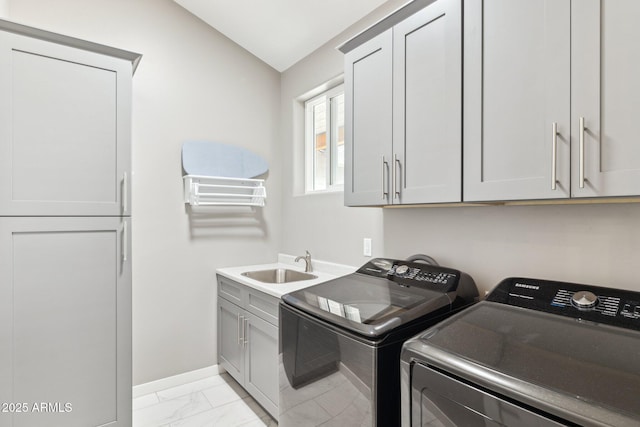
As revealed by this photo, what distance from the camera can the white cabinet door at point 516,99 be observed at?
1.08 m

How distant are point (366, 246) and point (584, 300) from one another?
→ 129cm

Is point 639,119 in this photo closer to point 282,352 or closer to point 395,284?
point 395,284

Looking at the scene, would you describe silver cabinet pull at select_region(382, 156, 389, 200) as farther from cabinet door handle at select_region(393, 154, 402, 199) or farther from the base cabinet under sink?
the base cabinet under sink

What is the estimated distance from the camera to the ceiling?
233 cm

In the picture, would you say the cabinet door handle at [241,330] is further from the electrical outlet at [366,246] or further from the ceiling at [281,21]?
the ceiling at [281,21]

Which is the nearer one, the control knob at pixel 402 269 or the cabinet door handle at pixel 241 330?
the control knob at pixel 402 269

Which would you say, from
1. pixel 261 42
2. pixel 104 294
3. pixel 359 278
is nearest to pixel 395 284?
pixel 359 278

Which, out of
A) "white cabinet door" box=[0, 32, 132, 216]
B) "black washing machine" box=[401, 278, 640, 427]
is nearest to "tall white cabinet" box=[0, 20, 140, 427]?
"white cabinet door" box=[0, 32, 132, 216]

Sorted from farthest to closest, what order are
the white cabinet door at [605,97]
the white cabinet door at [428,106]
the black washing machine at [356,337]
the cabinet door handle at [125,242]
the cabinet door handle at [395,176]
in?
the cabinet door handle at [125,242] < the cabinet door handle at [395,176] < the white cabinet door at [428,106] < the black washing machine at [356,337] < the white cabinet door at [605,97]

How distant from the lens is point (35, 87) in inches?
68.2

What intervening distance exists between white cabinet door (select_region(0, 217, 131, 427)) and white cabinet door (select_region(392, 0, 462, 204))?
65.2 inches

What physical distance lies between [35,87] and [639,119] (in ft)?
8.36

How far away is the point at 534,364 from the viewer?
0.85m

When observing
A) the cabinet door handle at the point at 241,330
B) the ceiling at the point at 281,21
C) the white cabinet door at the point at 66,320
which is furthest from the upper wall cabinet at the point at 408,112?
the white cabinet door at the point at 66,320
